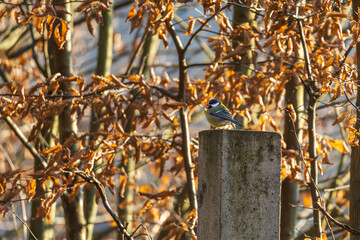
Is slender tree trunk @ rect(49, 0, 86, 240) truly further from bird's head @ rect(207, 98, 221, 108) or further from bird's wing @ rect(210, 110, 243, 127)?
bird's wing @ rect(210, 110, 243, 127)

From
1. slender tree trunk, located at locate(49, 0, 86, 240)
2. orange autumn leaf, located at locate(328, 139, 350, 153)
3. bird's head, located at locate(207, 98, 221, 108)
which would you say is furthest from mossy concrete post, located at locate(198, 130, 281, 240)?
slender tree trunk, located at locate(49, 0, 86, 240)

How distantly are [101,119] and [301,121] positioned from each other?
6.29 ft

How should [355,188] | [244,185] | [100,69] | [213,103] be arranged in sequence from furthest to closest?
[100,69] < [213,103] < [355,188] < [244,185]

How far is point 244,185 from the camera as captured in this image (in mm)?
1837

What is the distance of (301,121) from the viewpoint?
177 inches

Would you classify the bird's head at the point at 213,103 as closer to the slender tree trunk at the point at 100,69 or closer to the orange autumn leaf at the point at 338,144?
the orange autumn leaf at the point at 338,144

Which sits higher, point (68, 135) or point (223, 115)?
point (223, 115)

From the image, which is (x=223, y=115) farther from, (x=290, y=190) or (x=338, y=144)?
(x=290, y=190)

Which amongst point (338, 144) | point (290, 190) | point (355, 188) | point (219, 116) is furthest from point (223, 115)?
point (290, 190)

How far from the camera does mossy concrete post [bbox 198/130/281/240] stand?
182cm

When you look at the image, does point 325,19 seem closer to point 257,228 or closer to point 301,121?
point 301,121

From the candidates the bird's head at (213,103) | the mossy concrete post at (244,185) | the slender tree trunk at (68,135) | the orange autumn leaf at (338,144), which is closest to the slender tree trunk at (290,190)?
the orange autumn leaf at (338,144)

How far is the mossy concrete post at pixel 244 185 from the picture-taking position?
1.82 m

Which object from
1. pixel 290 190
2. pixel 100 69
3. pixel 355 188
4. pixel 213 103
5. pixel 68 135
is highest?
pixel 100 69
